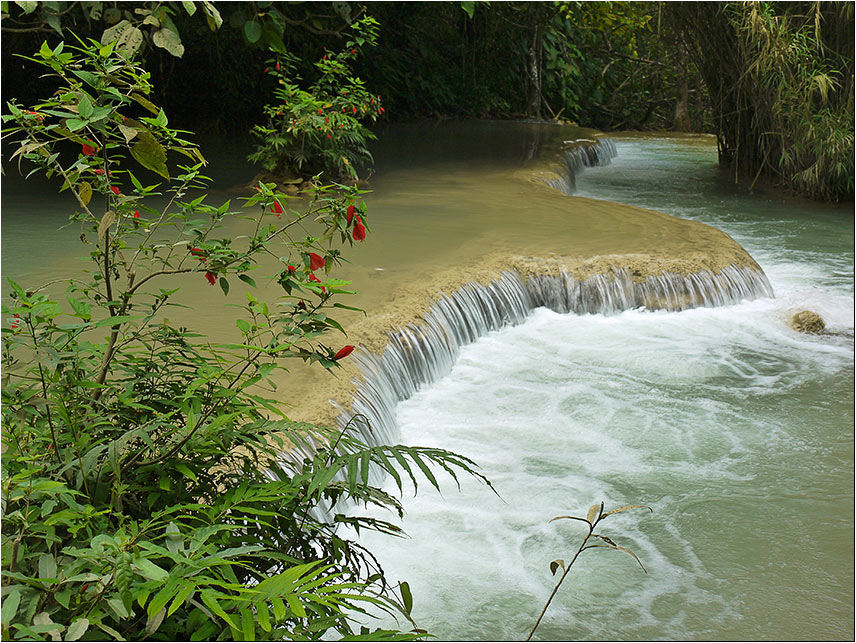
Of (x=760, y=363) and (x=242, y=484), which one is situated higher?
(x=242, y=484)

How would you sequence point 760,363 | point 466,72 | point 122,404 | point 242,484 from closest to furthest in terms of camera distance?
point 242,484, point 122,404, point 760,363, point 466,72

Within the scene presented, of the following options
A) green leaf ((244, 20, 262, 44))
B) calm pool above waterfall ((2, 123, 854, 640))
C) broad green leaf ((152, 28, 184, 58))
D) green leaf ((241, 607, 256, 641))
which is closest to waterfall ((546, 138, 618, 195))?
calm pool above waterfall ((2, 123, 854, 640))

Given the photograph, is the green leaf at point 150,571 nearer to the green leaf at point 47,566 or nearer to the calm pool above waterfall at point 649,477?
the green leaf at point 47,566

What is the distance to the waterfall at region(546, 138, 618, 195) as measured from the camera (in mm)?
10395

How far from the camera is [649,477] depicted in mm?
4016

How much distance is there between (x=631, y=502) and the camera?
380 centimetres

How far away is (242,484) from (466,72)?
15593mm

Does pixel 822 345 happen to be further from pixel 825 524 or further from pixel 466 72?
pixel 466 72

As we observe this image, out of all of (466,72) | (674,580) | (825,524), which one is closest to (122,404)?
(674,580)

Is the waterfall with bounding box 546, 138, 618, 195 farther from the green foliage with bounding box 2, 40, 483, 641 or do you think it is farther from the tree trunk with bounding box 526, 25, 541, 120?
the green foliage with bounding box 2, 40, 483, 641

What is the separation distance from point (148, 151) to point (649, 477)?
2.92m

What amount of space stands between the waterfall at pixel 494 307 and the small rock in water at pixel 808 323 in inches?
22.5

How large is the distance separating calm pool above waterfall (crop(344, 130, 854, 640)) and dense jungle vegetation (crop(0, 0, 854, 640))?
272mm

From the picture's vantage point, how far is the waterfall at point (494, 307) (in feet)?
14.4
